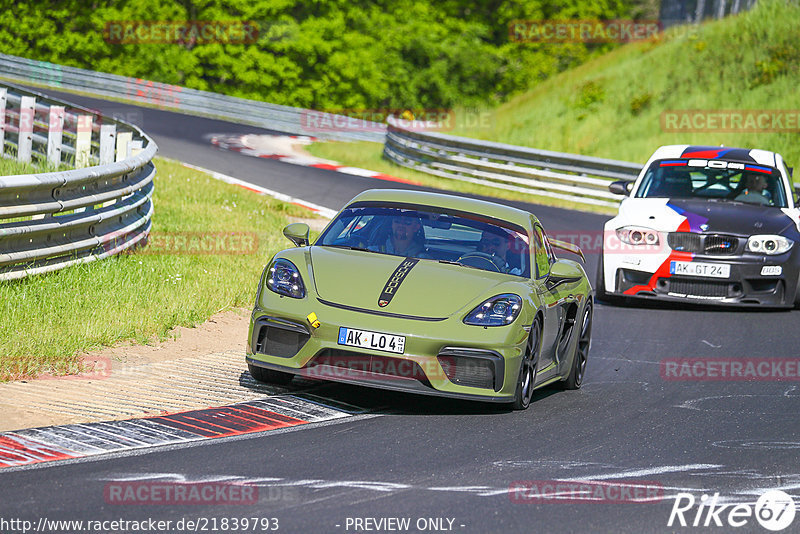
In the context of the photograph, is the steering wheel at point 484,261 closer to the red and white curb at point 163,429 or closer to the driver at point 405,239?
the driver at point 405,239

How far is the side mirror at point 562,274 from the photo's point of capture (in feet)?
26.8

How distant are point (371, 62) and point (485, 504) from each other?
55.4 m

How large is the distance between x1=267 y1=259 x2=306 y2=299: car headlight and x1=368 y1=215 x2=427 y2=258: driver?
27.3 inches

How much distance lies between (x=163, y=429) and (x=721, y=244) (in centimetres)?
737

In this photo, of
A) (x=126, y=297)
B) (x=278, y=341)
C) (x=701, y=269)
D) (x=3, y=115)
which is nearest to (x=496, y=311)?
(x=278, y=341)

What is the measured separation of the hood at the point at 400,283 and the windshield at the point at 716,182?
5980mm

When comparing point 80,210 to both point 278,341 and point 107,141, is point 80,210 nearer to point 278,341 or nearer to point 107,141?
point 107,141

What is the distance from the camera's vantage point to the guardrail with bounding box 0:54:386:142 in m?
39.1

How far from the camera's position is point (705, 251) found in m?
12.3

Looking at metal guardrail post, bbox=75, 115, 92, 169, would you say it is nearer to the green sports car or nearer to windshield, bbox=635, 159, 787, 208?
windshield, bbox=635, 159, 787, 208

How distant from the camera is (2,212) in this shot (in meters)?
9.39

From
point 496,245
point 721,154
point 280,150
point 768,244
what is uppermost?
point 721,154

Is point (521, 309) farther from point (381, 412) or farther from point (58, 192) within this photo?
point (58, 192)

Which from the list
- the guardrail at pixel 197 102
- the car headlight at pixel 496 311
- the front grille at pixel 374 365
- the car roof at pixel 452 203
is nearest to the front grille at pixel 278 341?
the front grille at pixel 374 365
